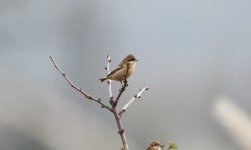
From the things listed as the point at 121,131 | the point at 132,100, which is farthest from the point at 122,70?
the point at 121,131

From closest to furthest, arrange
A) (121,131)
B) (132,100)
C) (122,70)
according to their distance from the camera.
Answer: (121,131)
(132,100)
(122,70)

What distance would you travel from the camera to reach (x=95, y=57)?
17.1 m

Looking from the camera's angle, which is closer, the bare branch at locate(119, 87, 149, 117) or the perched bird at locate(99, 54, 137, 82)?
the bare branch at locate(119, 87, 149, 117)

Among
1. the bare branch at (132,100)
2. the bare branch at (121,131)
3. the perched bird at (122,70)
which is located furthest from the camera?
the perched bird at (122,70)

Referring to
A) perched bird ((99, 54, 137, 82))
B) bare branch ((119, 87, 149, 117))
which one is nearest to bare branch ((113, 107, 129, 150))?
bare branch ((119, 87, 149, 117))

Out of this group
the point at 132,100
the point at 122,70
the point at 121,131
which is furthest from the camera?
the point at 122,70

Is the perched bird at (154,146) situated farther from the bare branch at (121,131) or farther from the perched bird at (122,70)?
the perched bird at (122,70)

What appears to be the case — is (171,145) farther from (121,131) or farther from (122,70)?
(122,70)

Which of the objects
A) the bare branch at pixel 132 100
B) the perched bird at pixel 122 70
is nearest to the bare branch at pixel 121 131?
the bare branch at pixel 132 100

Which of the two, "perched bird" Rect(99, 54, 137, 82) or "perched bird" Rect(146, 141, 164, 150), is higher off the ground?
"perched bird" Rect(99, 54, 137, 82)

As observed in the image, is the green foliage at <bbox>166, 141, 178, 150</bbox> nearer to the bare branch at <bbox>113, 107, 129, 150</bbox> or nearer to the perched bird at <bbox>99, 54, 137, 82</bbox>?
the bare branch at <bbox>113, 107, 129, 150</bbox>

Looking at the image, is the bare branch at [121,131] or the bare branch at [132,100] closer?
the bare branch at [121,131]

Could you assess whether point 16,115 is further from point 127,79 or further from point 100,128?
point 127,79

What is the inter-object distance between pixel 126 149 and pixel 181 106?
8.91 metres
